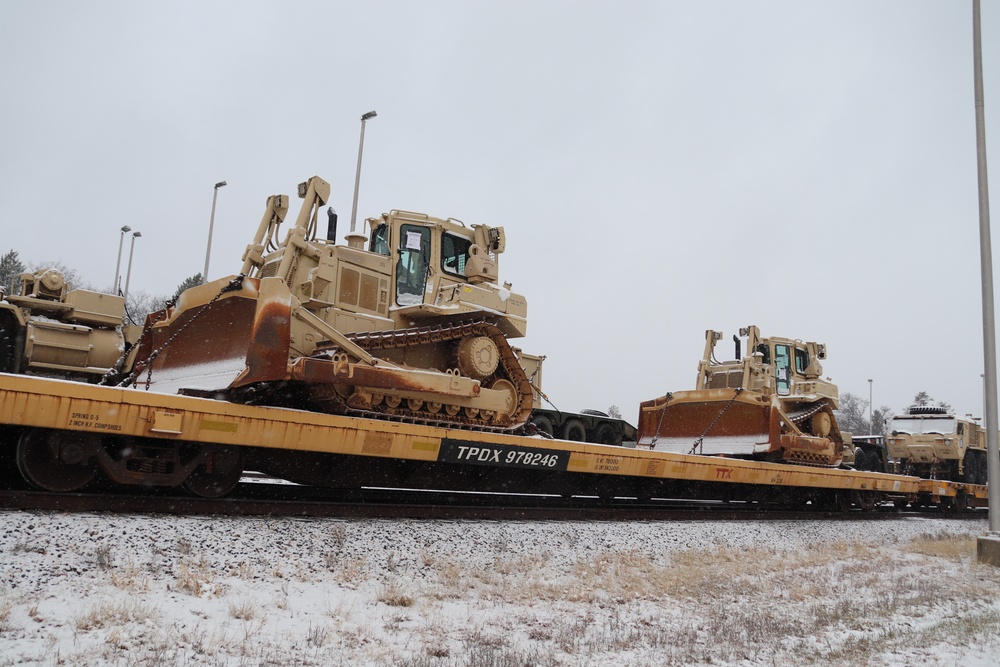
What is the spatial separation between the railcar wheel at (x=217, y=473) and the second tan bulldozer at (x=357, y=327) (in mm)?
576

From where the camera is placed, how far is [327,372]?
7285 millimetres

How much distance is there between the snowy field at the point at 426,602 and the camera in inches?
163

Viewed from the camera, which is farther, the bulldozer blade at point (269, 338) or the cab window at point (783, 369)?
the cab window at point (783, 369)

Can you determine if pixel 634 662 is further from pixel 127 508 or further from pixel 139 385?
pixel 139 385

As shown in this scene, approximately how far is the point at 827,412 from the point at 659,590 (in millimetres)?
10150

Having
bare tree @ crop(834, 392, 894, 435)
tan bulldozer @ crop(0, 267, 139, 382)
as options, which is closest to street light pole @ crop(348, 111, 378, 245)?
tan bulldozer @ crop(0, 267, 139, 382)

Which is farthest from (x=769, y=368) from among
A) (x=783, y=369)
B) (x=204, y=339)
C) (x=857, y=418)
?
(x=857, y=418)

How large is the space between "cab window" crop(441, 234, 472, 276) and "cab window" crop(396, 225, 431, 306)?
224mm

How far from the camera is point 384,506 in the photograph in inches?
307

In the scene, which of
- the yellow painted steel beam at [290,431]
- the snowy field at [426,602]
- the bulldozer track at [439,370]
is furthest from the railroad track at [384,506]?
the bulldozer track at [439,370]

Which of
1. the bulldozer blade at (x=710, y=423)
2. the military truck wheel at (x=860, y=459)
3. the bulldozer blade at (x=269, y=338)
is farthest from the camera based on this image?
the military truck wheel at (x=860, y=459)

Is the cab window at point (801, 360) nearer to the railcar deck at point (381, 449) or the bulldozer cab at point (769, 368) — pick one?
the bulldozer cab at point (769, 368)

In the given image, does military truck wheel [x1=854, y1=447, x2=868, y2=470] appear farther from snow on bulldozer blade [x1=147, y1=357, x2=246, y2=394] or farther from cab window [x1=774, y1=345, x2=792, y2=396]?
snow on bulldozer blade [x1=147, y1=357, x2=246, y2=394]

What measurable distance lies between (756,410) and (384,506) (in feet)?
26.5
